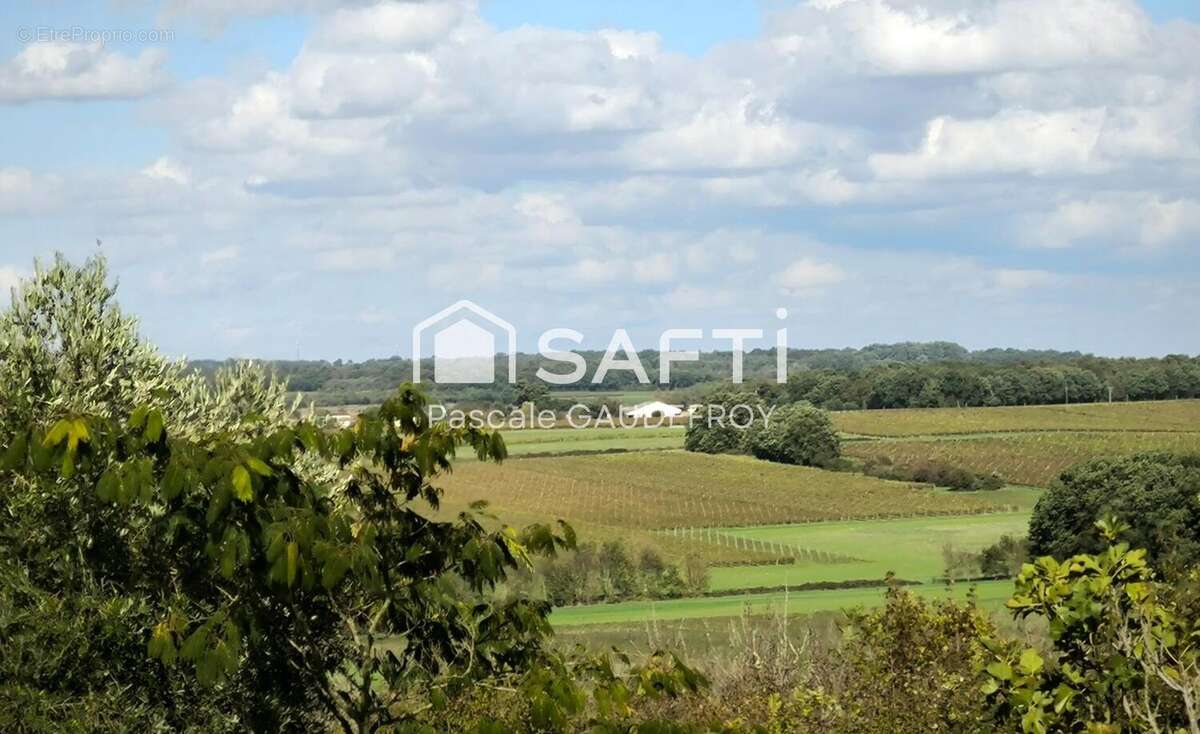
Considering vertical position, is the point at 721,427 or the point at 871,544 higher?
the point at 721,427

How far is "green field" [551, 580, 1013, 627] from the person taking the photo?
160 ft

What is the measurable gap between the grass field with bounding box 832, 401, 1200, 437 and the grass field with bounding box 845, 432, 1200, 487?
3751 millimetres

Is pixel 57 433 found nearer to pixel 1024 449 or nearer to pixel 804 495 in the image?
pixel 804 495

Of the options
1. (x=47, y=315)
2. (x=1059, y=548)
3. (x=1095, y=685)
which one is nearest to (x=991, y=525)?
(x=1059, y=548)

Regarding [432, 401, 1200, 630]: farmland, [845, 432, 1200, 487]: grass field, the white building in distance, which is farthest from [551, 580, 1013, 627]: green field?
the white building in distance

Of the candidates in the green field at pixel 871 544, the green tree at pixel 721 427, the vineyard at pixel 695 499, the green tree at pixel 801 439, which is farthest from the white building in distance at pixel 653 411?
the green field at pixel 871 544

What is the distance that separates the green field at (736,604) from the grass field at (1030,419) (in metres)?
43.3

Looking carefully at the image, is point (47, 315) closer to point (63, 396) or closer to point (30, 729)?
point (63, 396)

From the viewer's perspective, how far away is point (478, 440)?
8.04 meters

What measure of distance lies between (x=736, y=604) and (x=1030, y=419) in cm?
5463

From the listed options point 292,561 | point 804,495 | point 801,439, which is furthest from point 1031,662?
point 801,439

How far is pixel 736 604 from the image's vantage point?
5306 cm

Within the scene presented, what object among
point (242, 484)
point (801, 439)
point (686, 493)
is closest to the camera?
point (242, 484)

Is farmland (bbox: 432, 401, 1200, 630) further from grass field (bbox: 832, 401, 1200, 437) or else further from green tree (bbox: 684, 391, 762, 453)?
green tree (bbox: 684, 391, 762, 453)
